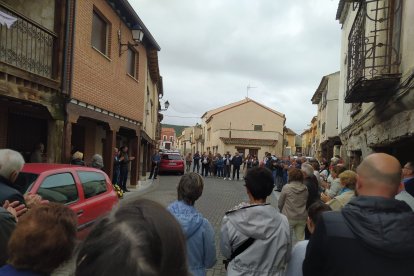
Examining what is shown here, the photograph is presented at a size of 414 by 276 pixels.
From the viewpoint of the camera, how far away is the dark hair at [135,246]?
1.19 metres

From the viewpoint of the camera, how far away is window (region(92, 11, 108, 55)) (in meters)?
12.9

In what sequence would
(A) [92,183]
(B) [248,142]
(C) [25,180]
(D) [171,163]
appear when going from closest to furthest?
(C) [25,180] < (A) [92,183] < (D) [171,163] < (B) [248,142]

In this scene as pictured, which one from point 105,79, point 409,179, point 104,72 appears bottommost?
point 409,179

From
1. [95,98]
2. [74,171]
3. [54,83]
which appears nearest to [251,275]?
[74,171]

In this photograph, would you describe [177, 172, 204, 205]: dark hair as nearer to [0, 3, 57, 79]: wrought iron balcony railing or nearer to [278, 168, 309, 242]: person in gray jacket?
[278, 168, 309, 242]: person in gray jacket

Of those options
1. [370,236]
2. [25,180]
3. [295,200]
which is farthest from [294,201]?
[370,236]

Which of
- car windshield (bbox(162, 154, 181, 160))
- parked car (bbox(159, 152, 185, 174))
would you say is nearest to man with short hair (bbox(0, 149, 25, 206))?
parked car (bbox(159, 152, 185, 174))

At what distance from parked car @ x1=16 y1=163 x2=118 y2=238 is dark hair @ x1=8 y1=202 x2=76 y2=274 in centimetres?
383

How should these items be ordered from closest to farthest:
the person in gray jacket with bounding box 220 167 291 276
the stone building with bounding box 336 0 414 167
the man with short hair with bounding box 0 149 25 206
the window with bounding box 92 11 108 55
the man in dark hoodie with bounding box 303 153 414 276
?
the man in dark hoodie with bounding box 303 153 414 276 → the person in gray jacket with bounding box 220 167 291 276 → the man with short hair with bounding box 0 149 25 206 → the stone building with bounding box 336 0 414 167 → the window with bounding box 92 11 108 55

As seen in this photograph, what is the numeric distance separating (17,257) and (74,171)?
536cm

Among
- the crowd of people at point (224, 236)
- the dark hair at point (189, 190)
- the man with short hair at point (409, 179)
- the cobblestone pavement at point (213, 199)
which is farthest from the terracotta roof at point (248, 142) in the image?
the dark hair at point (189, 190)

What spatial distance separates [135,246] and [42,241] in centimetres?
85

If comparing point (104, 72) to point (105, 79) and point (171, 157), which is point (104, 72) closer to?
point (105, 79)

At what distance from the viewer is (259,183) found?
3555 mm
